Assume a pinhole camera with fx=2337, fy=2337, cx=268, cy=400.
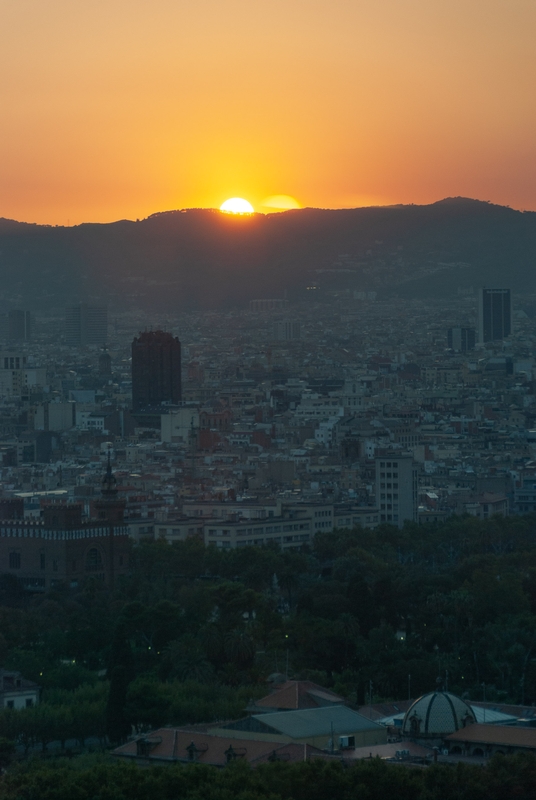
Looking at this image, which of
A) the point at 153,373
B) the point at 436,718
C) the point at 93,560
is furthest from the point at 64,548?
the point at 153,373

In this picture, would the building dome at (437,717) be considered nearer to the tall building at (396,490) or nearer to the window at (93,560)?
the window at (93,560)

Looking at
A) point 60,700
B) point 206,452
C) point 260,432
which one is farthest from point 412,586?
point 260,432

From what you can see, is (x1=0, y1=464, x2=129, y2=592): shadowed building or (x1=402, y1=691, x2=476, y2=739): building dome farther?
(x1=0, y1=464, x2=129, y2=592): shadowed building

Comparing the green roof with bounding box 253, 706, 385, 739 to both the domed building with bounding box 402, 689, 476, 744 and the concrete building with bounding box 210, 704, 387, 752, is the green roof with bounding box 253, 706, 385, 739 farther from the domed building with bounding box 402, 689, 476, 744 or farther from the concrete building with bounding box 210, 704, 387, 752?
the domed building with bounding box 402, 689, 476, 744

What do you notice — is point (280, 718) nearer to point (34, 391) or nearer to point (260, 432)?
point (260, 432)

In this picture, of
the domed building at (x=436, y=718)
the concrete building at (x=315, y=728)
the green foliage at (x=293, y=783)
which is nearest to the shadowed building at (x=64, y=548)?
the concrete building at (x=315, y=728)

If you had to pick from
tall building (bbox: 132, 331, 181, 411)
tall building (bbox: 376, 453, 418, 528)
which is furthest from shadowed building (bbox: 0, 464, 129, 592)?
tall building (bbox: 132, 331, 181, 411)
